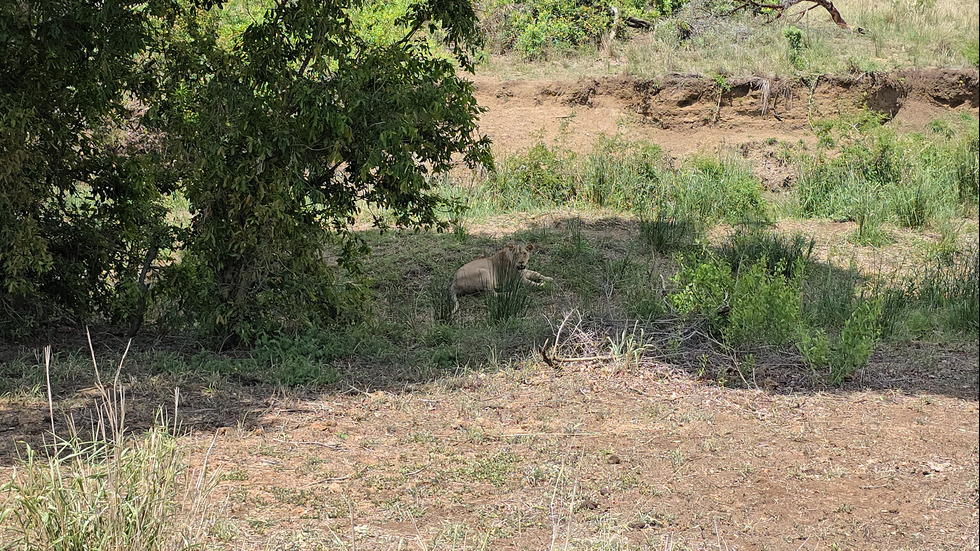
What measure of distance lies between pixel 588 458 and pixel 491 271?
3866 millimetres

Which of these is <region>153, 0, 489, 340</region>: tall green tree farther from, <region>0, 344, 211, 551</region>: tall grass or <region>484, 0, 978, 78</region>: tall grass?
<region>484, 0, 978, 78</region>: tall grass

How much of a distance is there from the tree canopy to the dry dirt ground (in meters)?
1.13

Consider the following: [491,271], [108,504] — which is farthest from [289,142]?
[108,504]

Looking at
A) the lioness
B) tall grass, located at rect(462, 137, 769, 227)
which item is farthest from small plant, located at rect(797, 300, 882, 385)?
tall grass, located at rect(462, 137, 769, 227)

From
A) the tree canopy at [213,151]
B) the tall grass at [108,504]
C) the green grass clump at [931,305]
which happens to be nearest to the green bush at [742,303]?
the green grass clump at [931,305]

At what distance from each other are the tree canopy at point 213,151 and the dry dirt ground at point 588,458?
113cm

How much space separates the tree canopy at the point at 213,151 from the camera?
6645mm

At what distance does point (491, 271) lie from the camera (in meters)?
8.72

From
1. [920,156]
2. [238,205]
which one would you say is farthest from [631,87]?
[238,205]

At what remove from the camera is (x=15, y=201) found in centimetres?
677

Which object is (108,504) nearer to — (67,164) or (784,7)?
(67,164)

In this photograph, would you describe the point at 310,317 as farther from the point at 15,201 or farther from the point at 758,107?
the point at 758,107

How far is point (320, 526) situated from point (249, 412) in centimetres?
176

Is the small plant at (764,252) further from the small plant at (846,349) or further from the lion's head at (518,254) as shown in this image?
the small plant at (846,349)
